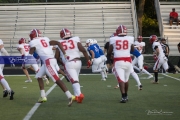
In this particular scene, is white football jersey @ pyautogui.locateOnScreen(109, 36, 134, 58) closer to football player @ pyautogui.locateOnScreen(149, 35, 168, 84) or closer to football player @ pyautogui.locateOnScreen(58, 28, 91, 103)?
football player @ pyautogui.locateOnScreen(58, 28, 91, 103)

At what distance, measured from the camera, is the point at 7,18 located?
33.2 metres

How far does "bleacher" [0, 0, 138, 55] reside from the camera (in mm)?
32281

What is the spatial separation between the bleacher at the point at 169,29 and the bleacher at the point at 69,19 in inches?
79.8

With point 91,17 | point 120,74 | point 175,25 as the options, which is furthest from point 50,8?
point 120,74

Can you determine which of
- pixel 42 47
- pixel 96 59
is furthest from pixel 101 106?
pixel 96 59

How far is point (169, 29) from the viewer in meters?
32.9

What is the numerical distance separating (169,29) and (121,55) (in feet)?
68.0

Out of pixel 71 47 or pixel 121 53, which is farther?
pixel 121 53

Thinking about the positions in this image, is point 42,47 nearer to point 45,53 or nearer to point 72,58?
point 45,53

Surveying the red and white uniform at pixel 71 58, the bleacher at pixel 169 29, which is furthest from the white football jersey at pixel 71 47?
the bleacher at pixel 169 29

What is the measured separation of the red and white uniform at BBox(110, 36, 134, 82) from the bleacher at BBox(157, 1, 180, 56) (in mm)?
17948

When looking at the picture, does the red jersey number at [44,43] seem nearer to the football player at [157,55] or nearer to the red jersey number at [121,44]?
the red jersey number at [121,44]

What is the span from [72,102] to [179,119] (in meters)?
3.23

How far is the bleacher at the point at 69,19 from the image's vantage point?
1271 inches
